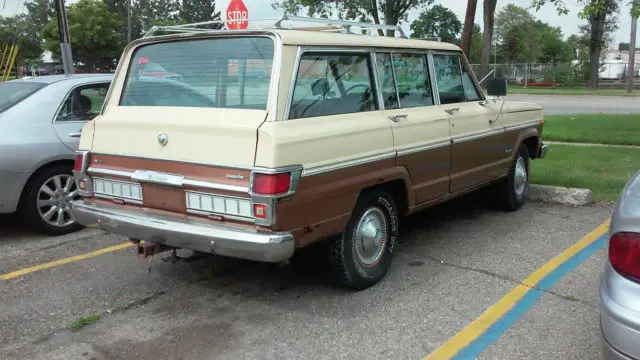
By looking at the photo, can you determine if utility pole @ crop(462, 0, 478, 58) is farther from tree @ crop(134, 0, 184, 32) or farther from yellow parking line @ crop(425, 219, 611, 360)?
tree @ crop(134, 0, 184, 32)

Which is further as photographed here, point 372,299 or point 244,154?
point 372,299

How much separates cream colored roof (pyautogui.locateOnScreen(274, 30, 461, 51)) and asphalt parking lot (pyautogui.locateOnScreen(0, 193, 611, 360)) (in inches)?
74.1

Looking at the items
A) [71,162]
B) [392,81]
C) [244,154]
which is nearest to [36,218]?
[71,162]

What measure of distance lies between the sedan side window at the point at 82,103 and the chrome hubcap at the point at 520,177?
16.0 ft

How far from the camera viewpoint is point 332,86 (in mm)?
4195

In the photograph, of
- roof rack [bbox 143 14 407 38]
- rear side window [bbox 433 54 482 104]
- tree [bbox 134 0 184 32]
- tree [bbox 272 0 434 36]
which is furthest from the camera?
tree [bbox 134 0 184 32]

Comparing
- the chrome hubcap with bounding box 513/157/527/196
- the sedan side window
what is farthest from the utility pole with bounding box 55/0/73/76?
the chrome hubcap with bounding box 513/157/527/196

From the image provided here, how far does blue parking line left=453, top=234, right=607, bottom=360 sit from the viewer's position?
350 cm

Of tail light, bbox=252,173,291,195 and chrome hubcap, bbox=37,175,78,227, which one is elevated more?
tail light, bbox=252,173,291,195

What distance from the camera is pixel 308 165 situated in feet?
12.1

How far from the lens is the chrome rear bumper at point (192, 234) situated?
350 cm

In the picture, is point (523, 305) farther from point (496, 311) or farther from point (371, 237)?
point (371, 237)

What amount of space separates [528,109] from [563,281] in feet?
9.36

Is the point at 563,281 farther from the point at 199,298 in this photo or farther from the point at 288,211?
the point at 199,298
